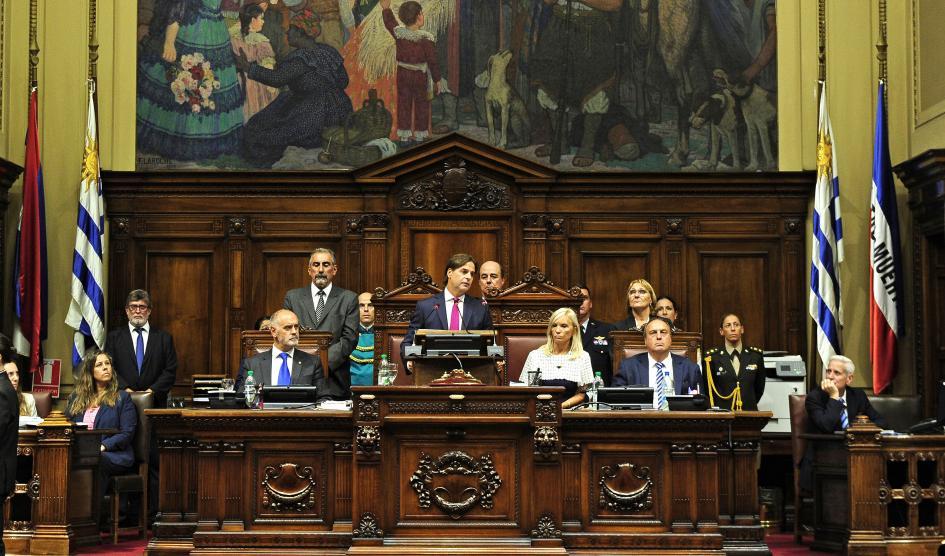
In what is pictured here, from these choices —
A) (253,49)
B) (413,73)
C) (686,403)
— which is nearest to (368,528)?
(686,403)

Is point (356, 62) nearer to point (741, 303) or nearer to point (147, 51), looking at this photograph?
point (147, 51)

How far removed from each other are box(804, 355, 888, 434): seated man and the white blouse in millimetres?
1842

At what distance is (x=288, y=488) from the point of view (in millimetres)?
8664

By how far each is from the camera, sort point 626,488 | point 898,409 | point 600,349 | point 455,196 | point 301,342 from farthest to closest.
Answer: point 455,196, point 898,409, point 600,349, point 301,342, point 626,488

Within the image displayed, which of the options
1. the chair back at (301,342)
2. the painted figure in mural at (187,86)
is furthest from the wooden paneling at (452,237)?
the chair back at (301,342)

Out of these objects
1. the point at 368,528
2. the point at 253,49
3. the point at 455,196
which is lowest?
the point at 368,528

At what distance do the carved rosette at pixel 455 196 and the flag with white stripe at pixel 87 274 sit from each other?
287 centimetres

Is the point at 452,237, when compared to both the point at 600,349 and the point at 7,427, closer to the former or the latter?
the point at 600,349

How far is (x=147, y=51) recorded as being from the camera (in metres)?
13.8

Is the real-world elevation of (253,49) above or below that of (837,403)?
above

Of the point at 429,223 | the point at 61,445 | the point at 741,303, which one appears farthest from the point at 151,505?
the point at 741,303

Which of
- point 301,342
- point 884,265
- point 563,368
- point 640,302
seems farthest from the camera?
point 884,265

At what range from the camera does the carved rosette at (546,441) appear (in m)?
8.33

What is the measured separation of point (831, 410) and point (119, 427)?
17.5 ft
